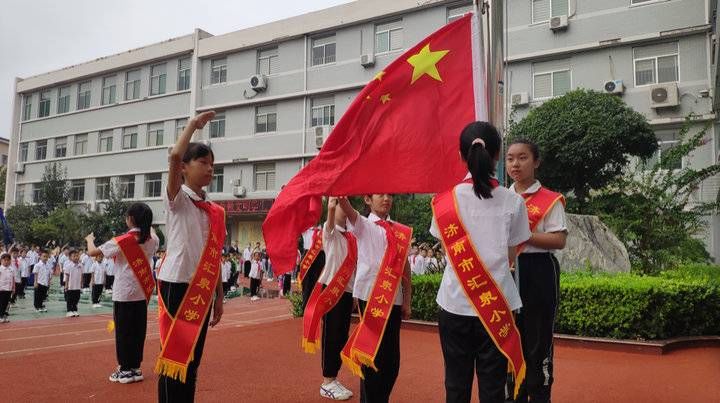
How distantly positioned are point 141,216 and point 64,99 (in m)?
29.5

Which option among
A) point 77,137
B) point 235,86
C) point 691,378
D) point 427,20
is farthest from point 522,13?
point 77,137

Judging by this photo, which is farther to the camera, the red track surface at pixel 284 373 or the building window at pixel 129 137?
the building window at pixel 129 137

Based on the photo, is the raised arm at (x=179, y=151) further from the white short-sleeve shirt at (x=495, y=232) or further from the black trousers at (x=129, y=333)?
the black trousers at (x=129, y=333)

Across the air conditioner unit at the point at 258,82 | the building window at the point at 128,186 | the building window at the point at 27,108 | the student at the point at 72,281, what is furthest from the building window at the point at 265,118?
the building window at the point at 27,108

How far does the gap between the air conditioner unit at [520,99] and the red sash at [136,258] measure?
15.1 metres

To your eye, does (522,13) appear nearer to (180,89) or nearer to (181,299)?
(180,89)

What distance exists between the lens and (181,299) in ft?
10.5

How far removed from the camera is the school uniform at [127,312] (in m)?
4.86

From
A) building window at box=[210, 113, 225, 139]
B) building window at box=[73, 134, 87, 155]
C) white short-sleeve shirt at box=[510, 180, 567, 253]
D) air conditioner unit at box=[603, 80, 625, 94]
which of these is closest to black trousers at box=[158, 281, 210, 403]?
A: white short-sleeve shirt at box=[510, 180, 567, 253]

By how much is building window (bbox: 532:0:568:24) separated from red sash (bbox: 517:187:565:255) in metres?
16.5

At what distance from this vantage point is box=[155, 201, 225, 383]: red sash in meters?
3.02

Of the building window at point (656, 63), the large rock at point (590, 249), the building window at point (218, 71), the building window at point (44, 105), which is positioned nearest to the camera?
the large rock at point (590, 249)

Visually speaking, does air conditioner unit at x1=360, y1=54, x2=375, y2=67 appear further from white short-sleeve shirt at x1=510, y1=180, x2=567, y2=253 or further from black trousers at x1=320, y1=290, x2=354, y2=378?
white short-sleeve shirt at x1=510, y1=180, x2=567, y2=253

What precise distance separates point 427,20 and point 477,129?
18813mm
